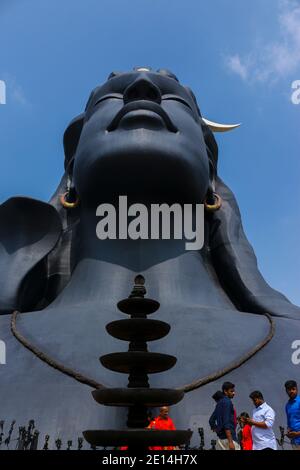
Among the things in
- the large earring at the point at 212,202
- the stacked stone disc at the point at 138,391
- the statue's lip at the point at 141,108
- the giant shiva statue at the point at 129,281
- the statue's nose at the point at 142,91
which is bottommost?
the stacked stone disc at the point at 138,391

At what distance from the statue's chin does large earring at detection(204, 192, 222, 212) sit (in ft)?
2.27

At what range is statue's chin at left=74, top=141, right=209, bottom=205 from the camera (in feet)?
22.3

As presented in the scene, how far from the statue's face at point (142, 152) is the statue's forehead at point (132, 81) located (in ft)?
0.80

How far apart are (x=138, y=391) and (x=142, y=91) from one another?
545cm

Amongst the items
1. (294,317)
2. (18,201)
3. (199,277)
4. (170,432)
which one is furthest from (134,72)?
(170,432)

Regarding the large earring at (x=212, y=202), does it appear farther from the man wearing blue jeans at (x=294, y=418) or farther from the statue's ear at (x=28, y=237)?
the man wearing blue jeans at (x=294, y=418)

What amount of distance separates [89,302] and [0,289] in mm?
1312

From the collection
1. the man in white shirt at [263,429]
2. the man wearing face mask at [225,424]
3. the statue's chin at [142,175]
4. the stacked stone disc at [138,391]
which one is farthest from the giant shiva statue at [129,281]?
the stacked stone disc at [138,391]

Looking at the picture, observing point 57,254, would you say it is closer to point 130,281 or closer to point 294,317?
point 130,281

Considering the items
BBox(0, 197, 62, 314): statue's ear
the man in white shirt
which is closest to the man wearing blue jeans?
the man in white shirt

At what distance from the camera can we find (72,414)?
4.43 m

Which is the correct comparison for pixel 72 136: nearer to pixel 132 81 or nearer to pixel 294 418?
pixel 132 81

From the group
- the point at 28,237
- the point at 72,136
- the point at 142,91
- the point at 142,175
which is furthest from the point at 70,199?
the point at 142,91

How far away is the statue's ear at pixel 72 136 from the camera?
900 cm
